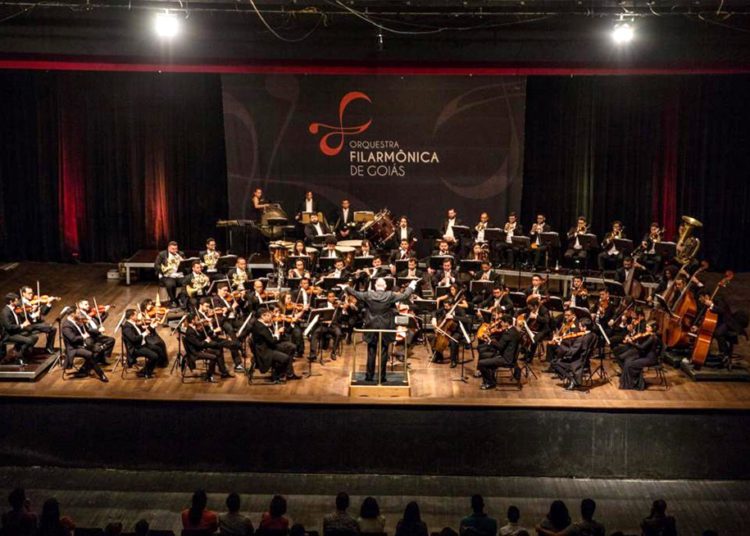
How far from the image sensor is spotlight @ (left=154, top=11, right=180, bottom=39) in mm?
16156

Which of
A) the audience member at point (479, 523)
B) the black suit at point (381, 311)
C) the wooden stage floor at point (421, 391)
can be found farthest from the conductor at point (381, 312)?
the audience member at point (479, 523)

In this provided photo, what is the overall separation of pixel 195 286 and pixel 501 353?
4604mm

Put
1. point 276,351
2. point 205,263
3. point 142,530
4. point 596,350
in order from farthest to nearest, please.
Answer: point 205,263
point 596,350
point 276,351
point 142,530

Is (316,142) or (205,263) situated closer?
(205,263)

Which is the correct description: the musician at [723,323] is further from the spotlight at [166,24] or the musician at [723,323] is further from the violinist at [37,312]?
the spotlight at [166,24]

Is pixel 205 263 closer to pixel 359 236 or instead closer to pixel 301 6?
pixel 359 236

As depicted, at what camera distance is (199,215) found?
19.8 m

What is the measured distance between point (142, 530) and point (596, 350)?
792cm

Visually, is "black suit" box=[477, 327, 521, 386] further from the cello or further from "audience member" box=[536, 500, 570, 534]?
"audience member" box=[536, 500, 570, 534]

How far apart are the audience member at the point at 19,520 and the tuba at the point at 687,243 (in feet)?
33.6

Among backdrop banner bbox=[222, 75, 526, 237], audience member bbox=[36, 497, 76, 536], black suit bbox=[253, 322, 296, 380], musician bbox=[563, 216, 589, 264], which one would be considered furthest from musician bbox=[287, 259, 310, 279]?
audience member bbox=[36, 497, 76, 536]

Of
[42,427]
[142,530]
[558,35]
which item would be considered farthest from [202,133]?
[142,530]

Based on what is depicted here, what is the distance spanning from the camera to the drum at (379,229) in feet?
57.5

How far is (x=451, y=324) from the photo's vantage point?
14320mm
